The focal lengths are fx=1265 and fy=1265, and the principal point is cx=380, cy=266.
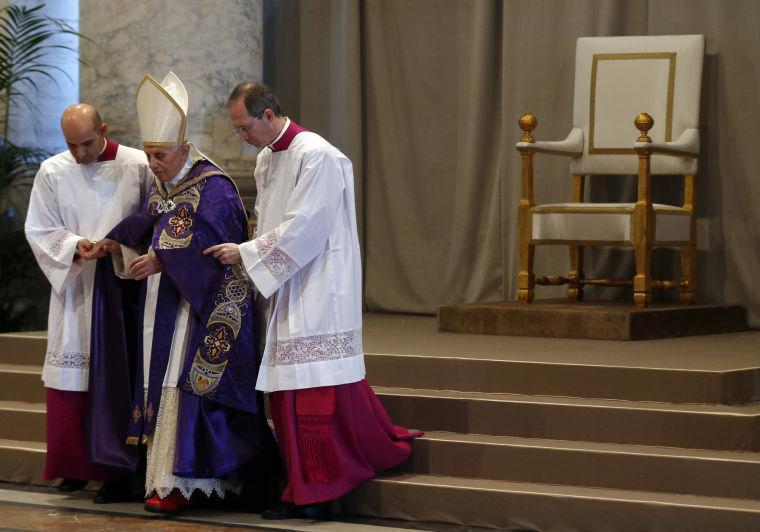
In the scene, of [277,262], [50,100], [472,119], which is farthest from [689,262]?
[50,100]

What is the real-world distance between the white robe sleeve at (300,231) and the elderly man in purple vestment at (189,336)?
0.53ft

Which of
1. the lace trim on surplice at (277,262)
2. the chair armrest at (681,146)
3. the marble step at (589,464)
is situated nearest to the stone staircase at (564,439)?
the marble step at (589,464)

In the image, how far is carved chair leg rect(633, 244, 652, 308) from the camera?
5840 millimetres

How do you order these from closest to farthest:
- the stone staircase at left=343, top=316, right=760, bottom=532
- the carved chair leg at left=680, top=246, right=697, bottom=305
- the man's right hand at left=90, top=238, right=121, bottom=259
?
the stone staircase at left=343, top=316, right=760, bottom=532, the man's right hand at left=90, top=238, right=121, bottom=259, the carved chair leg at left=680, top=246, right=697, bottom=305

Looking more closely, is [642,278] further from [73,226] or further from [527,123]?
[73,226]

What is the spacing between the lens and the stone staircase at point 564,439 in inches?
159

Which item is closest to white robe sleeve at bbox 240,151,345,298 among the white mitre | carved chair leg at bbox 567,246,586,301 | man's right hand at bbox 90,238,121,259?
the white mitre

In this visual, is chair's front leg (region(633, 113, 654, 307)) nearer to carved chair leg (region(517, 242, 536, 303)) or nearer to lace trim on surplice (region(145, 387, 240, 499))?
carved chair leg (region(517, 242, 536, 303))

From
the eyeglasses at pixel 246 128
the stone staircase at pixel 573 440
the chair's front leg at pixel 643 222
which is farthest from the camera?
the chair's front leg at pixel 643 222

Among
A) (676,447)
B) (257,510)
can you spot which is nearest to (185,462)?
(257,510)

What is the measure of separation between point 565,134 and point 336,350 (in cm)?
322

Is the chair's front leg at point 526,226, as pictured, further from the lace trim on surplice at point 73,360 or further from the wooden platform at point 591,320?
the lace trim on surplice at point 73,360

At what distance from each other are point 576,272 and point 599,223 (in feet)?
2.33

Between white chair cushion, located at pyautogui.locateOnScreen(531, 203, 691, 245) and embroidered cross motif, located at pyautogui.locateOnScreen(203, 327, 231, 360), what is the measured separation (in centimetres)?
232
